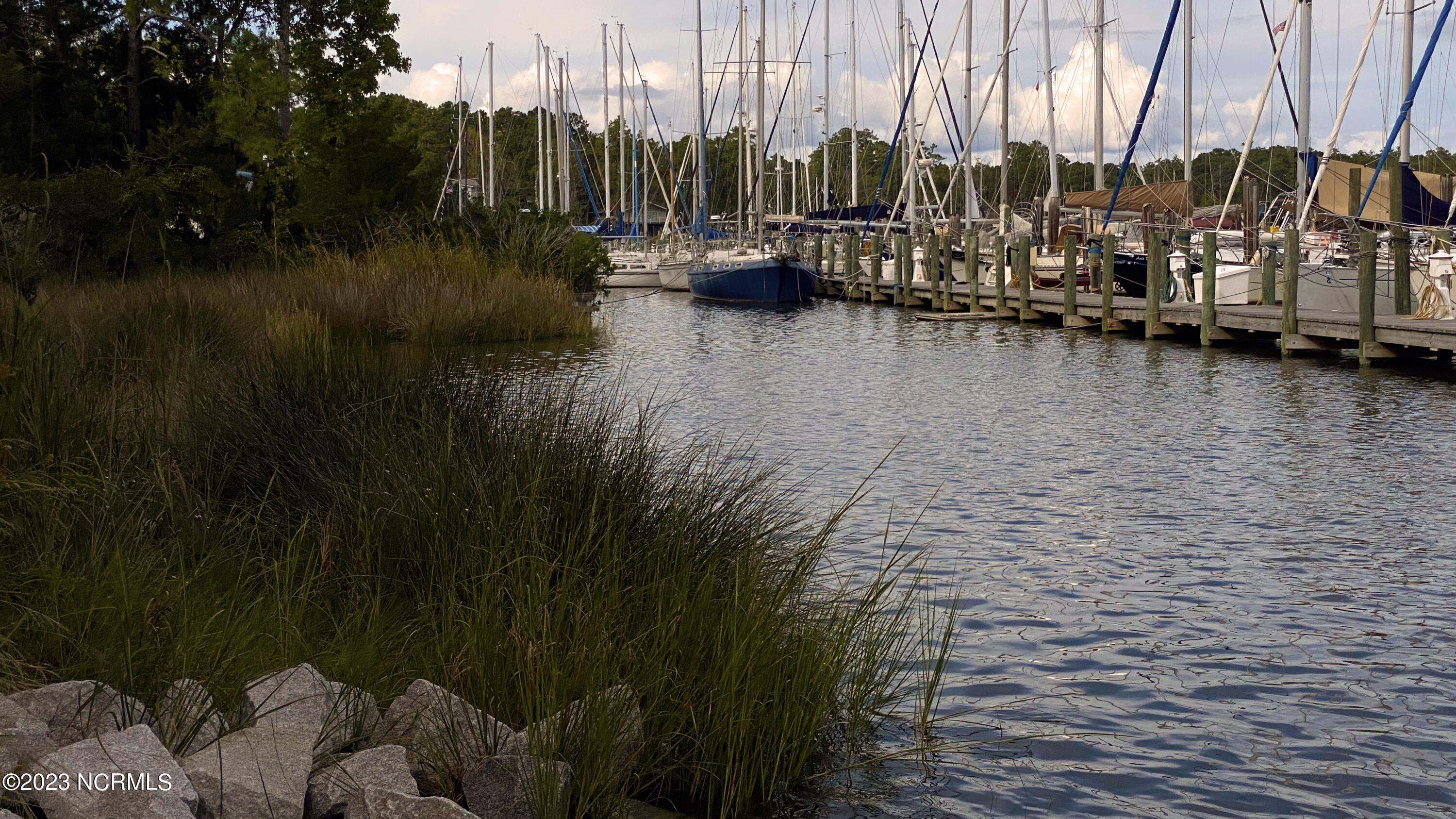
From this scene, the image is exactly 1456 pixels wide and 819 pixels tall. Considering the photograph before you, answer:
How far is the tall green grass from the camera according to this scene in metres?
4.78

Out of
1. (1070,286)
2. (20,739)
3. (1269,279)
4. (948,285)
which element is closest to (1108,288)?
(1070,286)

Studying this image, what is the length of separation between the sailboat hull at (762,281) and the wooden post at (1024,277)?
10516 millimetres

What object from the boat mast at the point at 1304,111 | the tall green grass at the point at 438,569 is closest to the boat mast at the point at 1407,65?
the boat mast at the point at 1304,111

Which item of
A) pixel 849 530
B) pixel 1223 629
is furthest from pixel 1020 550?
pixel 1223 629

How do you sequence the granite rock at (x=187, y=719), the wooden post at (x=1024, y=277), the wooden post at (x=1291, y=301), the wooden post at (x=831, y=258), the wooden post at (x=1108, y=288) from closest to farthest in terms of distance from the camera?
the granite rock at (x=187, y=719)
the wooden post at (x=1291, y=301)
the wooden post at (x=1108, y=288)
the wooden post at (x=1024, y=277)
the wooden post at (x=831, y=258)

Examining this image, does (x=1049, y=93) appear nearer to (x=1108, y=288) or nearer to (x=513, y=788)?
(x=1108, y=288)

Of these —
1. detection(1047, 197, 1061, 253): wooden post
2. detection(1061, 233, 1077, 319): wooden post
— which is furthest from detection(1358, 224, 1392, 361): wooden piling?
detection(1047, 197, 1061, 253): wooden post

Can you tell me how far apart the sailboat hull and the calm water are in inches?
852

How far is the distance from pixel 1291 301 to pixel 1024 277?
1037cm

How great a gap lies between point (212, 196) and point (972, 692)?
21282 mm

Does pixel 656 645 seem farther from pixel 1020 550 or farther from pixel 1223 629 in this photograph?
pixel 1020 550

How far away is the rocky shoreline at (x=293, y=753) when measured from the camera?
12.1 ft

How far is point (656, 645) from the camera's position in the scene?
5.05 metres

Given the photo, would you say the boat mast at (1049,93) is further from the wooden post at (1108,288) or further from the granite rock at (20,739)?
the granite rock at (20,739)
